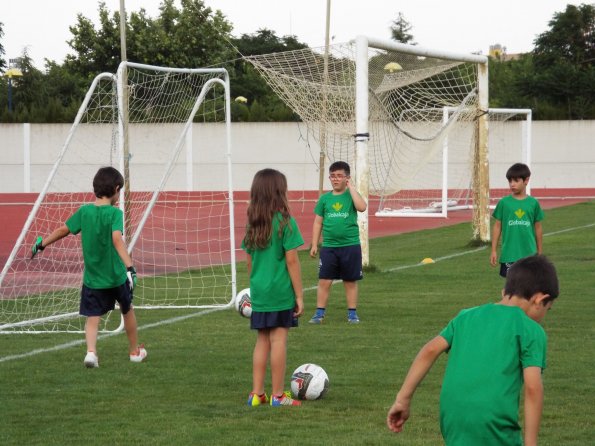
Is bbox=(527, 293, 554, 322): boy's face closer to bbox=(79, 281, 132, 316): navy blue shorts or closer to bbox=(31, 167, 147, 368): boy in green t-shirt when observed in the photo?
bbox=(31, 167, 147, 368): boy in green t-shirt

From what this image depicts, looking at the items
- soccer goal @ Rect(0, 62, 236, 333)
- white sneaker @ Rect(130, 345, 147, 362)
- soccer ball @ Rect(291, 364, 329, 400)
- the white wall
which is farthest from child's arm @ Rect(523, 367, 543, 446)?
the white wall

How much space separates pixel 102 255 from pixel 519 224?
3980 mm

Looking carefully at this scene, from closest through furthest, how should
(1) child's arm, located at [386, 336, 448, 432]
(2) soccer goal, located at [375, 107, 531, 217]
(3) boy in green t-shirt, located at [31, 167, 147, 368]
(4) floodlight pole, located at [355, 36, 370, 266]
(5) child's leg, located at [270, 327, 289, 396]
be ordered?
(1) child's arm, located at [386, 336, 448, 432] < (5) child's leg, located at [270, 327, 289, 396] < (3) boy in green t-shirt, located at [31, 167, 147, 368] < (4) floodlight pole, located at [355, 36, 370, 266] < (2) soccer goal, located at [375, 107, 531, 217]

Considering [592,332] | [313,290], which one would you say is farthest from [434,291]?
[592,332]

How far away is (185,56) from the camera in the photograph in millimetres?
51500

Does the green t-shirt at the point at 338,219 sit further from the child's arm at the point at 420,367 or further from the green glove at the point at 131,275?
the child's arm at the point at 420,367

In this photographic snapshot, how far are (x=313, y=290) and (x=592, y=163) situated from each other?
3212 centimetres

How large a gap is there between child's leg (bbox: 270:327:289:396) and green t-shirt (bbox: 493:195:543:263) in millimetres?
3824

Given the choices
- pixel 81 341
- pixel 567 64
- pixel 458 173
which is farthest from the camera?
pixel 567 64

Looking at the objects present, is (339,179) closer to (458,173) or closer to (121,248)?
(121,248)

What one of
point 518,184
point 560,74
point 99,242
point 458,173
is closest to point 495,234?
point 518,184

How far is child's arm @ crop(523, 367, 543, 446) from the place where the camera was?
3600mm

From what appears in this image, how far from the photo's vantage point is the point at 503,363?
3.66m

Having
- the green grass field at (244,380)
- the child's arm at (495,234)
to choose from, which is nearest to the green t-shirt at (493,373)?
the green grass field at (244,380)
